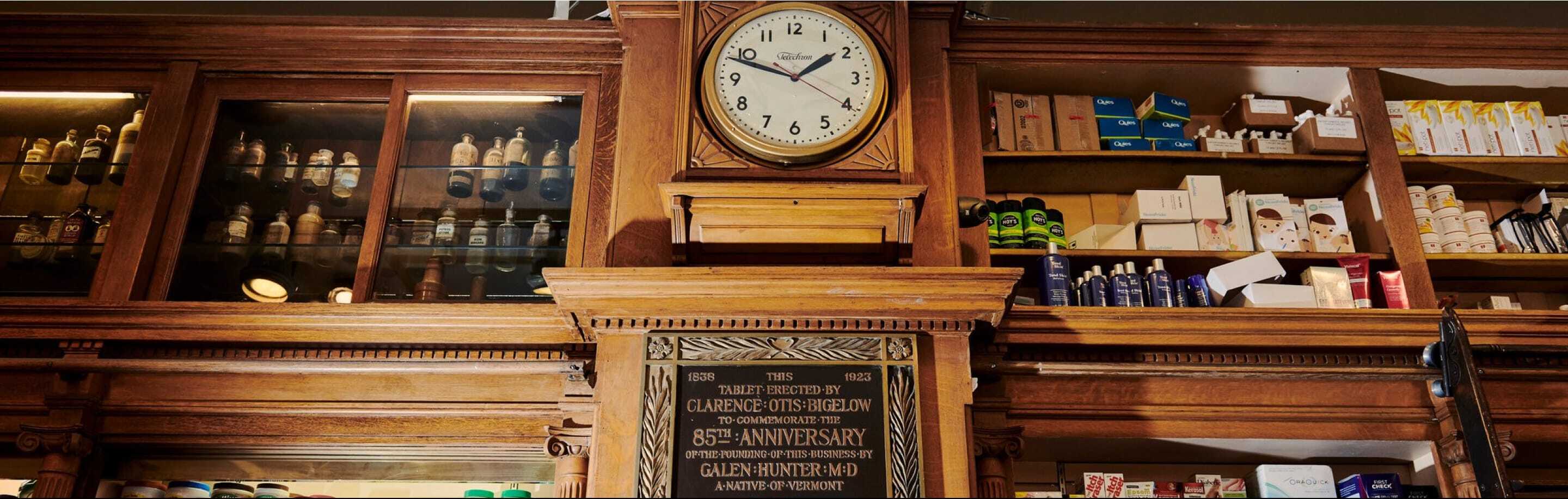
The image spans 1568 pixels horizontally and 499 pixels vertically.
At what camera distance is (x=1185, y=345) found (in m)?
2.98

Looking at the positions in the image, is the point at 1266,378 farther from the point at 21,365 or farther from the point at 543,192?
the point at 21,365

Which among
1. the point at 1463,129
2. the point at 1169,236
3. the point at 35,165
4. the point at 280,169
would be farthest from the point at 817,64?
the point at 35,165

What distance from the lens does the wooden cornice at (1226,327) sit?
2965mm

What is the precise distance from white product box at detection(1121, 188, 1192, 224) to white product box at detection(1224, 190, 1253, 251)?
128 millimetres

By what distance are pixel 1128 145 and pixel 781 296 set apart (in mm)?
1455

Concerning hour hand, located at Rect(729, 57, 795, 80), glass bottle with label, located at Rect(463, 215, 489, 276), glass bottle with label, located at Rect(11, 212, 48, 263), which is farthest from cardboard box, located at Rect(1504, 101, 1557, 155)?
glass bottle with label, located at Rect(11, 212, 48, 263)

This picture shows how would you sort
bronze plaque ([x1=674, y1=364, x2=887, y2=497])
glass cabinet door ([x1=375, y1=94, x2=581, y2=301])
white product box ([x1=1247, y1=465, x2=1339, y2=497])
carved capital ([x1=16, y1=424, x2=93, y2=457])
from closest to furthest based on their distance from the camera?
bronze plaque ([x1=674, y1=364, x2=887, y2=497])
carved capital ([x1=16, y1=424, x2=93, y2=457])
white product box ([x1=1247, y1=465, x2=1339, y2=497])
glass cabinet door ([x1=375, y1=94, x2=581, y2=301])

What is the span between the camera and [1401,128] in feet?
11.5

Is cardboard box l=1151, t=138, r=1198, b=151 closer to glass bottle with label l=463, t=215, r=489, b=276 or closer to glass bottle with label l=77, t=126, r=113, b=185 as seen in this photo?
glass bottle with label l=463, t=215, r=489, b=276

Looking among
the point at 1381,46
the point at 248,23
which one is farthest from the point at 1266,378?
the point at 248,23

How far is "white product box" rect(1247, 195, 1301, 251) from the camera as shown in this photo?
336 cm

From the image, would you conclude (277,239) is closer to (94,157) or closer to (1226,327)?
(94,157)

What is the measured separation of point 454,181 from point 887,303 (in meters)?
1.42

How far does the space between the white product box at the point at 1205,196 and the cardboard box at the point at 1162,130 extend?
6.4 inches
